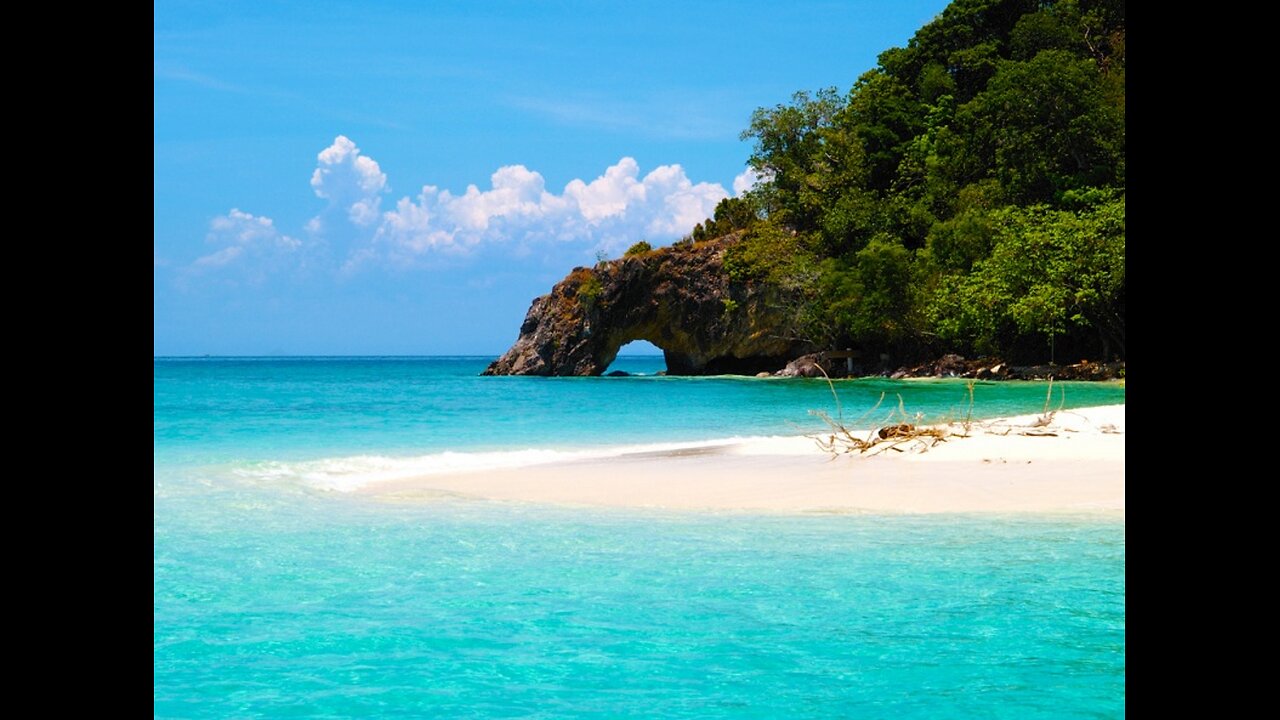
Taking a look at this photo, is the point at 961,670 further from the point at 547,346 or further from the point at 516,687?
the point at 547,346

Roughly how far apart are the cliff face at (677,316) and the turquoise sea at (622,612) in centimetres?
4327

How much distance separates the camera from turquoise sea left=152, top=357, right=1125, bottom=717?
5273 millimetres

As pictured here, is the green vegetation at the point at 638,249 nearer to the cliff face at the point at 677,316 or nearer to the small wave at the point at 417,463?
the cliff face at the point at 677,316

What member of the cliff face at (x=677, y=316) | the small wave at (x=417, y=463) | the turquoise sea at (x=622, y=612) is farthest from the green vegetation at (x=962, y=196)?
the turquoise sea at (x=622, y=612)

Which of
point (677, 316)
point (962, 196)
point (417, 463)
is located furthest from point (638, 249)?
point (417, 463)

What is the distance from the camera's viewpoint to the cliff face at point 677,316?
5447 centimetres

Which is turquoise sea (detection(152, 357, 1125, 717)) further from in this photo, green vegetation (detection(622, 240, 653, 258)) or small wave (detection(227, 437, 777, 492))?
green vegetation (detection(622, 240, 653, 258))

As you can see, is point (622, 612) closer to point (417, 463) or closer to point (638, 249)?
point (417, 463)

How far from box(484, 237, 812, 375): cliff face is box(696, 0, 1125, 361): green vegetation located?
73.1 inches

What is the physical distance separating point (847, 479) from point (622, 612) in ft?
18.4
